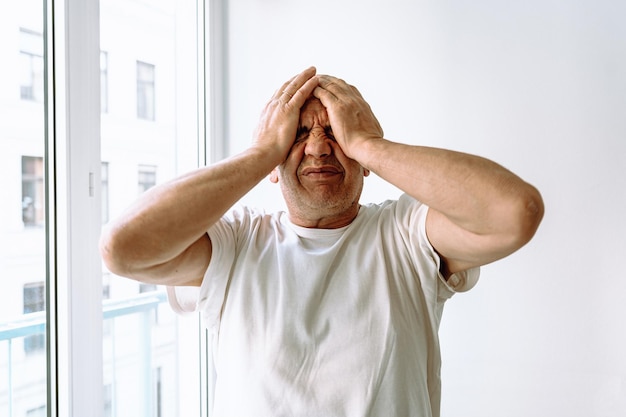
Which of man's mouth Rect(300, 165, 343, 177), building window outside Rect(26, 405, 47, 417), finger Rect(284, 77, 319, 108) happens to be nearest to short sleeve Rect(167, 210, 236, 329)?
man's mouth Rect(300, 165, 343, 177)

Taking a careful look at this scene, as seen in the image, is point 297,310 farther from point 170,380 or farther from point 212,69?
point 170,380

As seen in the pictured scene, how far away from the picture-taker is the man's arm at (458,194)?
0.99 metres

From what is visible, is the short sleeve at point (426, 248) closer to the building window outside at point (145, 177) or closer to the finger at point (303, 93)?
the finger at point (303, 93)

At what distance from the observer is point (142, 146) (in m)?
2.08

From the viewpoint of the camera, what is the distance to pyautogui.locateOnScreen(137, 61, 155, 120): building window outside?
2.06 meters

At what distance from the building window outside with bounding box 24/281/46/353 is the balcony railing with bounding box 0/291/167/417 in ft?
0.04

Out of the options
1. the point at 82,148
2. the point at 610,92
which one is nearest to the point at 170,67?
the point at 82,148

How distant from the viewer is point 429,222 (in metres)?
1.15

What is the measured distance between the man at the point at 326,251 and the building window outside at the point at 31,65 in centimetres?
59

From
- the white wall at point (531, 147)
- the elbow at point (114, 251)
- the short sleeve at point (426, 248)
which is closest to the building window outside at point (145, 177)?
the white wall at point (531, 147)

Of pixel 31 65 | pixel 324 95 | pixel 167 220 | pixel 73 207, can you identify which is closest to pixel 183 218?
pixel 167 220

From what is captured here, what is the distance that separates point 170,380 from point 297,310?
1543 mm

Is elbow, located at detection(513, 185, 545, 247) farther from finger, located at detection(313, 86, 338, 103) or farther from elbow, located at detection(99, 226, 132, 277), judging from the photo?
elbow, located at detection(99, 226, 132, 277)

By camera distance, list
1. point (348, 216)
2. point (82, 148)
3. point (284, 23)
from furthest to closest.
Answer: point (284, 23) → point (82, 148) → point (348, 216)
